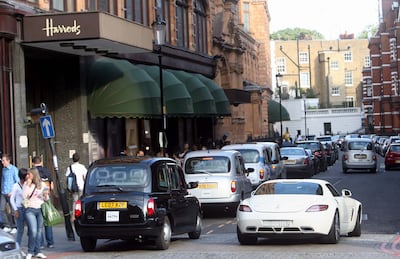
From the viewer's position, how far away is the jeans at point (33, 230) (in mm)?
13881

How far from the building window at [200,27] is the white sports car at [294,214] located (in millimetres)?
27092

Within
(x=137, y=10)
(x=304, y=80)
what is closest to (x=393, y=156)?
(x=137, y=10)

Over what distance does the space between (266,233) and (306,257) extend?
1.52 meters

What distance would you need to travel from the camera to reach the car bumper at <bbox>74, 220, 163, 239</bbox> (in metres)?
13.9

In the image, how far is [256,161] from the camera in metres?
25.7

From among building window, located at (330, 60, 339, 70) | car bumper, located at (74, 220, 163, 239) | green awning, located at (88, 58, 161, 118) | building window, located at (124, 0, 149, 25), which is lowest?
car bumper, located at (74, 220, 163, 239)

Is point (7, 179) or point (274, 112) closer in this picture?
point (7, 179)

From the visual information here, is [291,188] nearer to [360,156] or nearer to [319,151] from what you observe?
[360,156]

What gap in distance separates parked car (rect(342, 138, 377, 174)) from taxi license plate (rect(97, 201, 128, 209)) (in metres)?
28.7

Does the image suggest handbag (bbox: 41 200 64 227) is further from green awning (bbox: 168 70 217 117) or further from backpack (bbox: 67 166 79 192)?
green awning (bbox: 168 70 217 117)

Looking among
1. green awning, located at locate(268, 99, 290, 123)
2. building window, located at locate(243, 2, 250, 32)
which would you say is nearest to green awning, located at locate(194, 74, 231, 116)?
building window, located at locate(243, 2, 250, 32)

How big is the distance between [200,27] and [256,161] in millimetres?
18551

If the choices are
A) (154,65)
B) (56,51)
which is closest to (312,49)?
(154,65)

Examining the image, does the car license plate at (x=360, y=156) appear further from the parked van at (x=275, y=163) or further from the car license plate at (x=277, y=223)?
the car license plate at (x=277, y=223)
